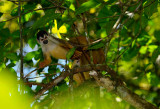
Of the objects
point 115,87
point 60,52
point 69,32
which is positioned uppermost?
point 69,32

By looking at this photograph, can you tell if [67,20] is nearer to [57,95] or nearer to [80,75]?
[57,95]

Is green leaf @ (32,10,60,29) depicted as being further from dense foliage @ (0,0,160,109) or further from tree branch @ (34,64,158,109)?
tree branch @ (34,64,158,109)

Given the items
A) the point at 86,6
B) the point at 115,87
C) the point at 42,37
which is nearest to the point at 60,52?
the point at 42,37

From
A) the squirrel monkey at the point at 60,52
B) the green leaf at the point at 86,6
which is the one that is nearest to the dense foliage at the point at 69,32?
the green leaf at the point at 86,6

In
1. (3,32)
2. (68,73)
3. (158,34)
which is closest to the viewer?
(68,73)

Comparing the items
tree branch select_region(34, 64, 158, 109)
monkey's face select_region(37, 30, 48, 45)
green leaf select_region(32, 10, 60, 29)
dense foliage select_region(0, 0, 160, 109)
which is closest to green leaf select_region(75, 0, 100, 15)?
dense foliage select_region(0, 0, 160, 109)

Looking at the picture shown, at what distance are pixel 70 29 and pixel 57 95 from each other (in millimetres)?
953

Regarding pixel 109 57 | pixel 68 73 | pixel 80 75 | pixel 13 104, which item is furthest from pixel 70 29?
pixel 13 104

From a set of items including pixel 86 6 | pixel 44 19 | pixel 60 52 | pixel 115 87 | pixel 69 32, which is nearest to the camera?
pixel 86 6

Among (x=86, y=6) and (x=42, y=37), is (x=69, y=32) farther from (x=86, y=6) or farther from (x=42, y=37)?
(x=42, y=37)

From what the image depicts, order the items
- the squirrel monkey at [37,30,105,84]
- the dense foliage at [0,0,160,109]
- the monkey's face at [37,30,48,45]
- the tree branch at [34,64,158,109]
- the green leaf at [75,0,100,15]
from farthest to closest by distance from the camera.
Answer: the monkey's face at [37,30,48,45] < the squirrel monkey at [37,30,105,84] < the tree branch at [34,64,158,109] < the dense foliage at [0,0,160,109] < the green leaf at [75,0,100,15]

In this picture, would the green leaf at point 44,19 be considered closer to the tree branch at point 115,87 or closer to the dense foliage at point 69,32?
the dense foliage at point 69,32

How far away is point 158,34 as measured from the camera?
3.07m

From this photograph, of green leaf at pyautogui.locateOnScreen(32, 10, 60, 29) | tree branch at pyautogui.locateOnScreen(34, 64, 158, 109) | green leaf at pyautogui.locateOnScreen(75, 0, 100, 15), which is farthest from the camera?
tree branch at pyautogui.locateOnScreen(34, 64, 158, 109)
